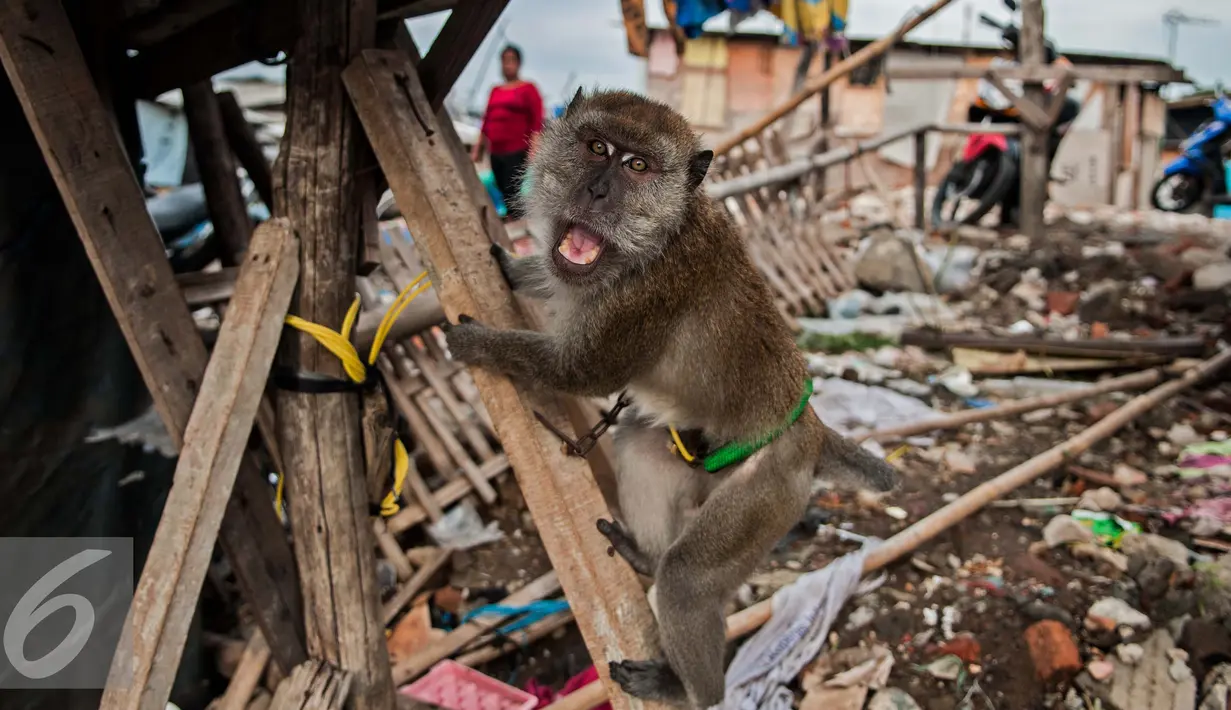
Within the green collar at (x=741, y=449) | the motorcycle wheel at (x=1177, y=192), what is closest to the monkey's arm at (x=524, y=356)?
the green collar at (x=741, y=449)

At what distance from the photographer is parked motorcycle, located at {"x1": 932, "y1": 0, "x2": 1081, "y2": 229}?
11805mm

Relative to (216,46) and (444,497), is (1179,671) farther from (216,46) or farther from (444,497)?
(216,46)

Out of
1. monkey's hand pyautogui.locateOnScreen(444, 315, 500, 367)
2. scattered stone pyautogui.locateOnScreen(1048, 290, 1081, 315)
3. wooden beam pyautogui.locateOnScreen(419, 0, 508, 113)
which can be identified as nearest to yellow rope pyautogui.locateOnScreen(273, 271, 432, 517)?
monkey's hand pyautogui.locateOnScreen(444, 315, 500, 367)

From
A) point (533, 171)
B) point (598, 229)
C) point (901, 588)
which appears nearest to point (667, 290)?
point (598, 229)

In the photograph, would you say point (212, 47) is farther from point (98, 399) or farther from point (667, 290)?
point (667, 290)

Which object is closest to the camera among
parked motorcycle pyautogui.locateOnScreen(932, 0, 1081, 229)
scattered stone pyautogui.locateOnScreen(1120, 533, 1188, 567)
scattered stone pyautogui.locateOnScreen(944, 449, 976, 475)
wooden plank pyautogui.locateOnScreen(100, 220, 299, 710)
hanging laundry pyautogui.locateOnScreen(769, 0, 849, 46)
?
wooden plank pyautogui.locateOnScreen(100, 220, 299, 710)

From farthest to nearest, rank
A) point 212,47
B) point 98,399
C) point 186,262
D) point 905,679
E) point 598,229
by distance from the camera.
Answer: point 186,262
point 905,679
point 98,399
point 212,47
point 598,229

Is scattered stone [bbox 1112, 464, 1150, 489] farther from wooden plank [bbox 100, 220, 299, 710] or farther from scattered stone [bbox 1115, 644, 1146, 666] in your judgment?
wooden plank [bbox 100, 220, 299, 710]

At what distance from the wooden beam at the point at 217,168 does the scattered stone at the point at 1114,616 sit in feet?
13.1

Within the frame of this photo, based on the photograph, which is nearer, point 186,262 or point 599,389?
point 599,389

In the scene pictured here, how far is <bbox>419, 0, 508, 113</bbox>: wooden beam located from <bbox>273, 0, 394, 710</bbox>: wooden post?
8.0 inches

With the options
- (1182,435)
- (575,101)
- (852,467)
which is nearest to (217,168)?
(575,101)

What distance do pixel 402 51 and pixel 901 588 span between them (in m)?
3.21

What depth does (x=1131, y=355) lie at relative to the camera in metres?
6.83
